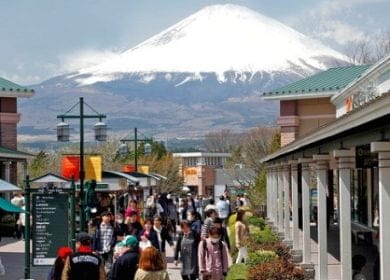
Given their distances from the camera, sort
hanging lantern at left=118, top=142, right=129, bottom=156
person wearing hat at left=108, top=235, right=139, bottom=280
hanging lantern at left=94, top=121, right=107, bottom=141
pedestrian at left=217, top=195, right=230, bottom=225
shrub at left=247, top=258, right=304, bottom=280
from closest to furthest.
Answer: person wearing hat at left=108, top=235, right=139, bottom=280 → shrub at left=247, top=258, right=304, bottom=280 → hanging lantern at left=94, top=121, right=107, bottom=141 → pedestrian at left=217, top=195, right=230, bottom=225 → hanging lantern at left=118, top=142, right=129, bottom=156

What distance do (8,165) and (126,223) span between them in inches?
1170

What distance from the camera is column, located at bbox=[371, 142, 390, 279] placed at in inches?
514

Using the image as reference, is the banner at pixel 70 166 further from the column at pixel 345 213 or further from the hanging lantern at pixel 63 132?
the column at pixel 345 213

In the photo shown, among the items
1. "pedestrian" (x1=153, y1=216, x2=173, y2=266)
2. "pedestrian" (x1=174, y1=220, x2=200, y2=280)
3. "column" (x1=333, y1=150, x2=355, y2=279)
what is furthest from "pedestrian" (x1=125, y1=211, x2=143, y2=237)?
"column" (x1=333, y1=150, x2=355, y2=279)

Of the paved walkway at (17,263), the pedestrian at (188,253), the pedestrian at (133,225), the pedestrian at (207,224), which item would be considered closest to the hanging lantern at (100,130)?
the paved walkway at (17,263)

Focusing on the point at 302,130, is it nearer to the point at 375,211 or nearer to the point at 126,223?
the point at 375,211

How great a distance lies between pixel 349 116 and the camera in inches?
530

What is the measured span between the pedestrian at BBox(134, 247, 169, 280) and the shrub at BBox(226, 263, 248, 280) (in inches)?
151

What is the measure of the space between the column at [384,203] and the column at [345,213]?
353 centimetres

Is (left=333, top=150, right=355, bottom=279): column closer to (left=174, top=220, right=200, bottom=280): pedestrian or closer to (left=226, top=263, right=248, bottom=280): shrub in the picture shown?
(left=226, top=263, right=248, bottom=280): shrub

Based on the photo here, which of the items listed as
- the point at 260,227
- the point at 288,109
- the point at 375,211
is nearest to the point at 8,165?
the point at 288,109

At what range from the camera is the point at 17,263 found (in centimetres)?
2769

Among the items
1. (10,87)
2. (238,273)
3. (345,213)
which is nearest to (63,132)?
(238,273)

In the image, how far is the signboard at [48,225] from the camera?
20875 millimetres
